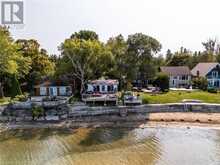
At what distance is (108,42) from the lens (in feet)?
182

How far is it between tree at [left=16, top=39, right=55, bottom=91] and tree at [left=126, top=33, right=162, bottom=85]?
1272cm

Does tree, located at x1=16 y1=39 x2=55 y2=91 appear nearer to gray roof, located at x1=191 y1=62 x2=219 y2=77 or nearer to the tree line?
the tree line

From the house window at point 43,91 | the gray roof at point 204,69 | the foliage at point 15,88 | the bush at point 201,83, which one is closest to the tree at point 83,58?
the house window at point 43,91

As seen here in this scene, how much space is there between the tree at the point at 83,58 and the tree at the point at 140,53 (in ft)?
9.23

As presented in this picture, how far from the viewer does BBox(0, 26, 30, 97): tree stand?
44156 mm

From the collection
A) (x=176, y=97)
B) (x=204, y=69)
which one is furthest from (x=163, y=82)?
(x=204, y=69)

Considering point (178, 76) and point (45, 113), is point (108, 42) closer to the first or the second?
point (178, 76)

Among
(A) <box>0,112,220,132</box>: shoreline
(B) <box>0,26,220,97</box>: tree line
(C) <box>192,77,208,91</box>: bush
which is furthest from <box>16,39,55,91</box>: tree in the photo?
(C) <box>192,77,208,91</box>: bush

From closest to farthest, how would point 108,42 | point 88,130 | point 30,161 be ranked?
point 30,161, point 88,130, point 108,42

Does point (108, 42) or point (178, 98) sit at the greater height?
point (108, 42)

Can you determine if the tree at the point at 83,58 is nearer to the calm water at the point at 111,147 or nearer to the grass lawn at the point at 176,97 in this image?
the grass lawn at the point at 176,97

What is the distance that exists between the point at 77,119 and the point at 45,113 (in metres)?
3.64

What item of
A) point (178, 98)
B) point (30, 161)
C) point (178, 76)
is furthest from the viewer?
point (178, 76)

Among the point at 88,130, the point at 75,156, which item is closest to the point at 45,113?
the point at 88,130
